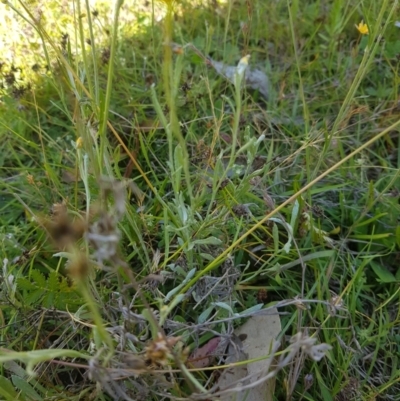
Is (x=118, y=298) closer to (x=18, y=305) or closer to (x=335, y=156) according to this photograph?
(x=18, y=305)

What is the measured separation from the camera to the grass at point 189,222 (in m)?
0.84

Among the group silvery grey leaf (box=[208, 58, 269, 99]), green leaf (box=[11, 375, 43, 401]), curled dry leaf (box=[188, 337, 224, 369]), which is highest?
silvery grey leaf (box=[208, 58, 269, 99])

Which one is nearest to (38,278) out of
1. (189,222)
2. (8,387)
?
(8,387)

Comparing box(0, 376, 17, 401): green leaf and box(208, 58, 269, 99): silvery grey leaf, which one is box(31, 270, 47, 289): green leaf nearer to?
box(0, 376, 17, 401): green leaf

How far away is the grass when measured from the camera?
2.75 ft

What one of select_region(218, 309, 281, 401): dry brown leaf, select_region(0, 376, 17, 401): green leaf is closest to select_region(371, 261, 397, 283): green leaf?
select_region(218, 309, 281, 401): dry brown leaf

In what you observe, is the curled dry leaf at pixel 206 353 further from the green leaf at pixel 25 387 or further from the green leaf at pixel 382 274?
the green leaf at pixel 382 274

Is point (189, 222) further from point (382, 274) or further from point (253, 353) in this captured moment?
point (382, 274)

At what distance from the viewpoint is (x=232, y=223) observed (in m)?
1.09

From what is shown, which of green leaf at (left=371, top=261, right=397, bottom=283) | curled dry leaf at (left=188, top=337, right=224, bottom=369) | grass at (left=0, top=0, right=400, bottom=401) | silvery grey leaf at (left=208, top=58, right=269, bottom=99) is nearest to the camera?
grass at (left=0, top=0, right=400, bottom=401)

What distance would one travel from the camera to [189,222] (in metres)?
0.97

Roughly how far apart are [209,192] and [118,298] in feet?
1.10

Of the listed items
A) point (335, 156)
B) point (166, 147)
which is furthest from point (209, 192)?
point (335, 156)

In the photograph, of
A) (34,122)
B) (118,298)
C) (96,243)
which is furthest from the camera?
(34,122)
